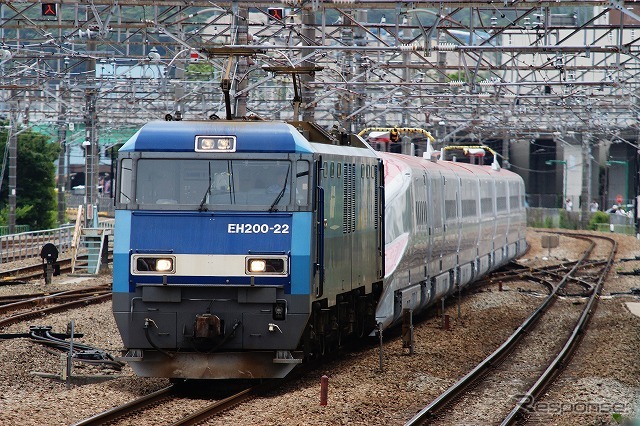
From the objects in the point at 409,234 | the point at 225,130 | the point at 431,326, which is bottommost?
the point at 431,326

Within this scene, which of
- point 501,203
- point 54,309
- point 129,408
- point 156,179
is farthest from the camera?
point 501,203

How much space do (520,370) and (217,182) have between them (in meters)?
6.05

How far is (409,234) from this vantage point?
20031 millimetres

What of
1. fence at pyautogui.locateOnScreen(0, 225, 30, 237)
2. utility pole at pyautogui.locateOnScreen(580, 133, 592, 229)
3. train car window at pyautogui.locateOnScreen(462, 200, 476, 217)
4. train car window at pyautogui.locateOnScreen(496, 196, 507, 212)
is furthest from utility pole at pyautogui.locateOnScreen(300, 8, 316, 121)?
utility pole at pyautogui.locateOnScreen(580, 133, 592, 229)

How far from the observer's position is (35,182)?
188 ft

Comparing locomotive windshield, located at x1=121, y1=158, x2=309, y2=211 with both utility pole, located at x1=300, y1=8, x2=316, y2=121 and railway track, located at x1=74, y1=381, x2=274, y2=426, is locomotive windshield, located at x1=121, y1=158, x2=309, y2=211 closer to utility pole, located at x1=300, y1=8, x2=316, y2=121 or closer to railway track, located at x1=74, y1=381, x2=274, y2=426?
railway track, located at x1=74, y1=381, x2=274, y2=426

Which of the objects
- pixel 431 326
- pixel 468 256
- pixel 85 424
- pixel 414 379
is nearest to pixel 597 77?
pixel 468 256

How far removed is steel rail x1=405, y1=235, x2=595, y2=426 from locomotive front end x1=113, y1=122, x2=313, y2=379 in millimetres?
1635

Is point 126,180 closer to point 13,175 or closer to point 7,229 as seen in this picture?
point 13,175

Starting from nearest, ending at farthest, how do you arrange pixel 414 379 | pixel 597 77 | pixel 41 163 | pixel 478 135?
pixel 414 379
pixel 478 135
pixel 41 163
pixel 597 77

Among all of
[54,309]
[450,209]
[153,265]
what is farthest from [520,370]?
[54,309]

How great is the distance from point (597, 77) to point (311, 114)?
160 feet

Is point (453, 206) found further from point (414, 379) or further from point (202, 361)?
point (202, 361)

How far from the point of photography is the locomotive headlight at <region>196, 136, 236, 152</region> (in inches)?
516
